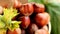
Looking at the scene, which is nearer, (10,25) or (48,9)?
(10,25)

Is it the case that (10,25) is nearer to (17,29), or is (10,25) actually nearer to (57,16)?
(17,29)

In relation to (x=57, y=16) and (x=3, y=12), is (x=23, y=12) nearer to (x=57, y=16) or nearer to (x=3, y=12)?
(x=3, y=12)

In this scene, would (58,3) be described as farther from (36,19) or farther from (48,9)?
(36,19)

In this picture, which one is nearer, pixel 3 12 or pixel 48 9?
pixel 3 12

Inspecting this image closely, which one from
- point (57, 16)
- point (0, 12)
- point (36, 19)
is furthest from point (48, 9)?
point (0, 12)

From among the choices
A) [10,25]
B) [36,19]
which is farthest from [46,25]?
[10,25]

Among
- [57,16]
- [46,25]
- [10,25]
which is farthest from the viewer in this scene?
[57,16]

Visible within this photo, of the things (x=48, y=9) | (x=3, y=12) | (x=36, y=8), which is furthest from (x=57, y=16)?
(x=3, y=12)

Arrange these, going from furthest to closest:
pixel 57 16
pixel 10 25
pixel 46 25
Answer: pixel 57 16, pixel 46 25, pixel 10 25
